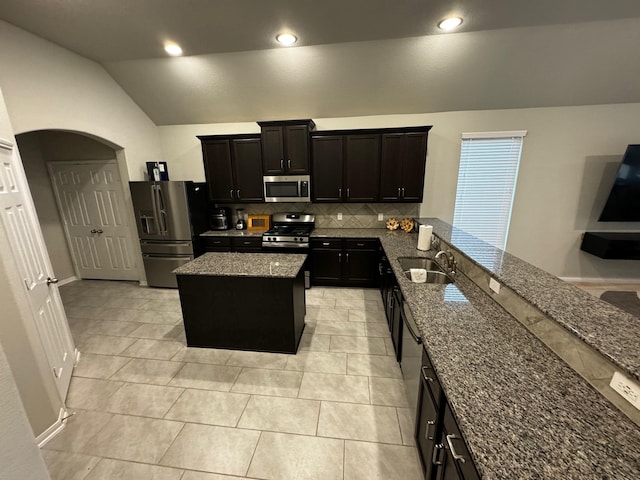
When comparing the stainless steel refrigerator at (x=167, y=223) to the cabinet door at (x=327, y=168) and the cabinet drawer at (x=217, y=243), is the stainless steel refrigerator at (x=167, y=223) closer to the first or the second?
the cabinet drawer at (x=217, y=243)

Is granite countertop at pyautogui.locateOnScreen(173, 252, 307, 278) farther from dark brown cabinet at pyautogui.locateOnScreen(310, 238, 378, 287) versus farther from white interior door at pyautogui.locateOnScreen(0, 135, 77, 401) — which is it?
dark brown cabinet at pyautogui.locateOnScreen(310, 238, 378, 287)

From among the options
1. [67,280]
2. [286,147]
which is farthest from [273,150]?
[67,280]

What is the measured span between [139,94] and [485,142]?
552 centimetres

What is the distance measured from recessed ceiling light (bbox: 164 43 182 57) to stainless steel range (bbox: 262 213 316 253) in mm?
2582

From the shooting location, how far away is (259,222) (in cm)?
441

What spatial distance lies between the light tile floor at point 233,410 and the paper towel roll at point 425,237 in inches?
43.5

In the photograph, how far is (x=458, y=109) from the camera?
12.4 feet

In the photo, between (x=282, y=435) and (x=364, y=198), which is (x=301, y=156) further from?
(x=282, y=435)

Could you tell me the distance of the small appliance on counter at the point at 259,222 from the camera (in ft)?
14.4

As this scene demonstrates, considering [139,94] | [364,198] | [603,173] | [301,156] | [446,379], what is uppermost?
[139,94]

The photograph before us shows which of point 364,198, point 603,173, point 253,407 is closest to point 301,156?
point 364,198

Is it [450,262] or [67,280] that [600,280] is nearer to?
[450,262]

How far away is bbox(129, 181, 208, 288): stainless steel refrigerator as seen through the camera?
3.82 m

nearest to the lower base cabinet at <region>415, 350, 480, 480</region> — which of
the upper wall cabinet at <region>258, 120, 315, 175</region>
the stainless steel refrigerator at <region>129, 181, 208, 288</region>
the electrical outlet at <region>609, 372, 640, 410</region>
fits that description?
the electrical outlet at <region>609, 372, 640, 410</region>
